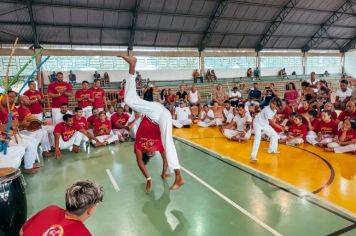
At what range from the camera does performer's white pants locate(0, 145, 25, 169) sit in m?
3.81

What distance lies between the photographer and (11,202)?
8.80ft

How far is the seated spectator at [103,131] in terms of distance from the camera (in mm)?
7840

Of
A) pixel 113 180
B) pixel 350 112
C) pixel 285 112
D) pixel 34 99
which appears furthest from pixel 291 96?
pixel 34 99

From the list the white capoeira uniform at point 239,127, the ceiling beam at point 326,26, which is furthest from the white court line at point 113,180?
the ceiling beam at point 326,26

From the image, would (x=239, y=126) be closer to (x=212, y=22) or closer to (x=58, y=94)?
(x=58, y=94)

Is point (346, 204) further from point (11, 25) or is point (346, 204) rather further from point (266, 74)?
point (266, 74)

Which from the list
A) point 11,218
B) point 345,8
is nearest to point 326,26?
point 345,8

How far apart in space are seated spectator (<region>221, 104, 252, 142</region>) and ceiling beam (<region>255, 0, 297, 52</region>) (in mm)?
15539

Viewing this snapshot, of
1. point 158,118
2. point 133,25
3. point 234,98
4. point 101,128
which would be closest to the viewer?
Answer: point 158,118

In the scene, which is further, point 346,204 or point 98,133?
point 98,133

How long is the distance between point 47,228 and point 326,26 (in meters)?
27.9

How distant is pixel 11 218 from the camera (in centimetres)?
269

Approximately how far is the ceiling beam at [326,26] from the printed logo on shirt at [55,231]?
2669cm

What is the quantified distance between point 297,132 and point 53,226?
7.10 m
